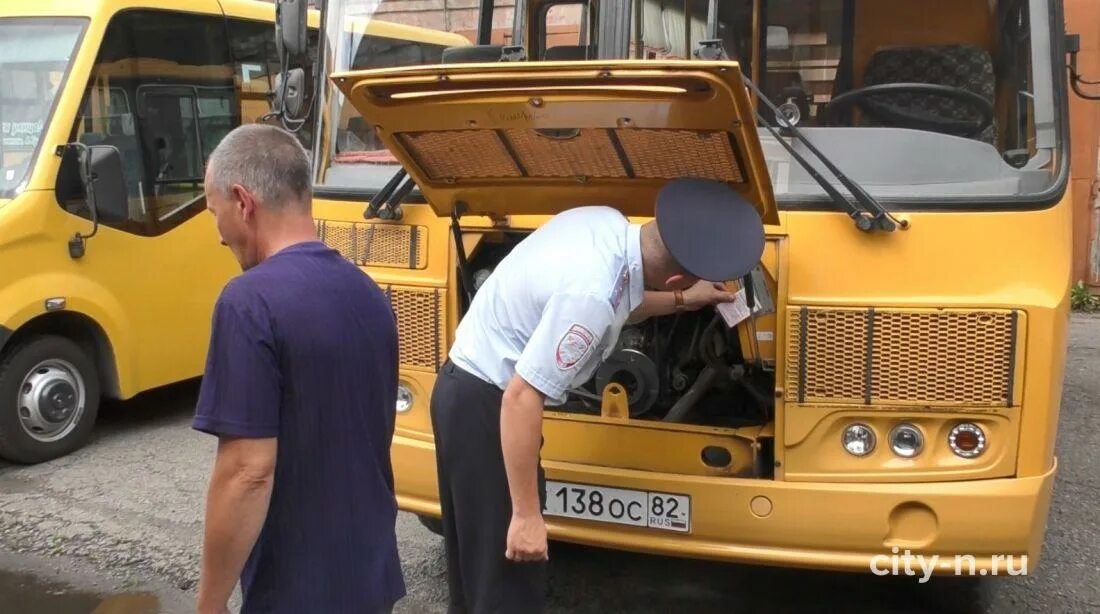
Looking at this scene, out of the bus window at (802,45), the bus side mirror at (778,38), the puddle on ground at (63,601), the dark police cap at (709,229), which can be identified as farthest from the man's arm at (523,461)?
the bus side mirror at (778,38)

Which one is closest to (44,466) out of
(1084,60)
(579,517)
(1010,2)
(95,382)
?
(95,382)

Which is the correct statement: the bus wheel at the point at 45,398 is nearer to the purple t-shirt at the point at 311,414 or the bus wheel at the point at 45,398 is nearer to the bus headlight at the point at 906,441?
the purple t-shirt at the point at 311,414

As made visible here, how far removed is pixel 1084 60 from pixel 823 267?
804 cm

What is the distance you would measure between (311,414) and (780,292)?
5.54 ft

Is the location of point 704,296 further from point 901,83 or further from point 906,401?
point 901,83

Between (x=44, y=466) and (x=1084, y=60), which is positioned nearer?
(x=44, y=466)

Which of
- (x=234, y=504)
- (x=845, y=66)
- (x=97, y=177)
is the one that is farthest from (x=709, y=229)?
(x=97, y=177)

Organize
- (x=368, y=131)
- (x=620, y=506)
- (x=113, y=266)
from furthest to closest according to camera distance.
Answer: (x=113, y=266)
(x=368, y=131)
(x=620, y=506)

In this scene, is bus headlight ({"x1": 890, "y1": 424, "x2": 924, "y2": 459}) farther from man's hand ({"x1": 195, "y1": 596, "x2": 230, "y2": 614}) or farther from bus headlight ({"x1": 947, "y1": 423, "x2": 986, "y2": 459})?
man's hand ({"x1": 195, "y1": 596, "x2": 230, "y2": 614})

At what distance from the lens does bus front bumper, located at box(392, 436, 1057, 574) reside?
124 inches

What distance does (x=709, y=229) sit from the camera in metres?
2.71

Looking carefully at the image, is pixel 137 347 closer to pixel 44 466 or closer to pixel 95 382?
pixel 95 382

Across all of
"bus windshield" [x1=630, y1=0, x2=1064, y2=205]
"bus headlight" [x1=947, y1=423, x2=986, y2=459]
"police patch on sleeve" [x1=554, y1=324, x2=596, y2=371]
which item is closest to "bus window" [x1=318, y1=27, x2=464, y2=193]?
"bus windshield" [x1=630, y1=0, x2=1064, y2=205]

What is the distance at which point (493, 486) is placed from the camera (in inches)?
113
